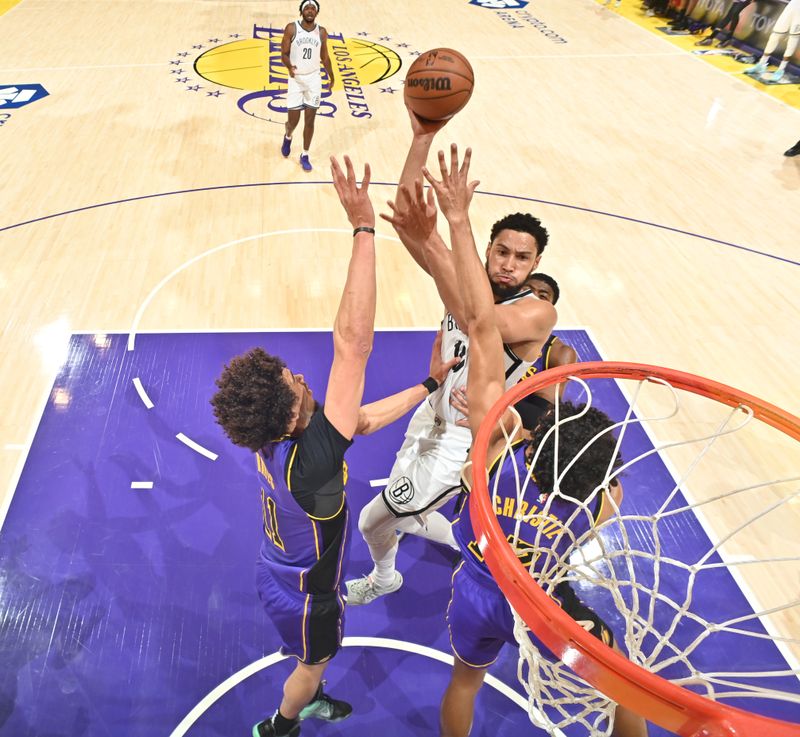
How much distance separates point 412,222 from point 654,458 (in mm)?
2412

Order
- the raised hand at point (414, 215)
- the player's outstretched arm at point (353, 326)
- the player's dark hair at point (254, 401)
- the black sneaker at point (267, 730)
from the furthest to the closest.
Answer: the black sneaker at point (267, 730) → the raised hand at point (414, 215) → the player's outstretched arm at point (353, 326) → the player's dark hair at point (254, 401)

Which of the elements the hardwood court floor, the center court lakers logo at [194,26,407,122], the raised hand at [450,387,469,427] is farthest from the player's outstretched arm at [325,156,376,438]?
the center court lakers logo at [194,26,407,122]

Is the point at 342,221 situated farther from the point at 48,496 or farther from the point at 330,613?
the point at 330,613

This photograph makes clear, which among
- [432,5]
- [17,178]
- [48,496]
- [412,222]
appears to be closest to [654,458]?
[412,222]

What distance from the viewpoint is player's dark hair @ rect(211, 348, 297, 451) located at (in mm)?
2145

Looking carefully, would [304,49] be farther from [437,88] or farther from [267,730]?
[267,730]

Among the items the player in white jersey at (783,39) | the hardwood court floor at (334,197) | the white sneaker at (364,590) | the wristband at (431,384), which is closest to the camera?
the wristband at (431,384)

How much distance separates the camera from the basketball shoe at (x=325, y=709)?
280cm

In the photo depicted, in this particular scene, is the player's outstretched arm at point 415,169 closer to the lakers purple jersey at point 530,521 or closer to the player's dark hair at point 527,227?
the player's dark hair at point 527,227

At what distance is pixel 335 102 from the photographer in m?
8.61

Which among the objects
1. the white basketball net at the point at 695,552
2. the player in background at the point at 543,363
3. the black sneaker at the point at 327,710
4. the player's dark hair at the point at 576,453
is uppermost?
the player's dark hair at the point at 576,453

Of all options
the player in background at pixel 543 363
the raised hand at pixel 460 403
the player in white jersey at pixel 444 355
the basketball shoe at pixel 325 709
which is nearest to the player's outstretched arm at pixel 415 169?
the player in white jersey at pixel 444 355

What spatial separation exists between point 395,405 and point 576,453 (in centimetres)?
102

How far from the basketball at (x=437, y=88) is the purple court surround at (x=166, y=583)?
1.89 metres
